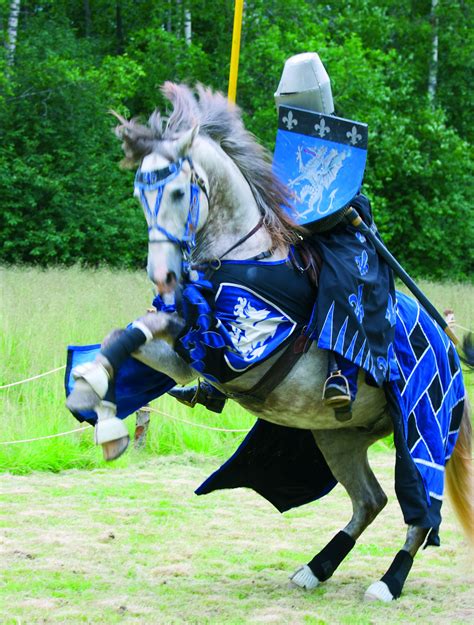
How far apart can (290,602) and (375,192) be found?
20.0 meters

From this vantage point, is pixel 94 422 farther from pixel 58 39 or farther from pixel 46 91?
pixel 58 39

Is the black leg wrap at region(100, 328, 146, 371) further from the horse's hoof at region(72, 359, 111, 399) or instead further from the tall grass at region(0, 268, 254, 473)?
the tall grass at region(0, 268, 254, 473)

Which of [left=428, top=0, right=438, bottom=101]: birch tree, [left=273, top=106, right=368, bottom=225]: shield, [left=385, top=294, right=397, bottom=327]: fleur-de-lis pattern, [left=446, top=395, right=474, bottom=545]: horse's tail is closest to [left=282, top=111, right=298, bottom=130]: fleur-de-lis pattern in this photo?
[left=273, top=106, right=368, bottom=225]: shield

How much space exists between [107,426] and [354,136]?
1.61 metres

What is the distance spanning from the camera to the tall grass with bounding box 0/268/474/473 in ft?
22.9

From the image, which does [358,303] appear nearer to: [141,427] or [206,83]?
[141,427]

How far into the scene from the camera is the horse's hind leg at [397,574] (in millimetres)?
4254

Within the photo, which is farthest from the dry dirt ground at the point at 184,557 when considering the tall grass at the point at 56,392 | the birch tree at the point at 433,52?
the birch tree at the point at 433,52

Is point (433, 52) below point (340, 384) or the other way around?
the other way around

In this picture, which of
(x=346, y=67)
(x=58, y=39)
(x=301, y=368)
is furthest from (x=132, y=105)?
(x=301, y=368)

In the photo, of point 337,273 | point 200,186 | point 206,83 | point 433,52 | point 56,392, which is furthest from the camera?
point 433,52

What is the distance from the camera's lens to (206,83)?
66.0 ft

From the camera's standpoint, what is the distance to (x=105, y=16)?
22109 mm

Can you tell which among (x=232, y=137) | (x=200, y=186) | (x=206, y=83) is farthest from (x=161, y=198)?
(x=206, y=83)
